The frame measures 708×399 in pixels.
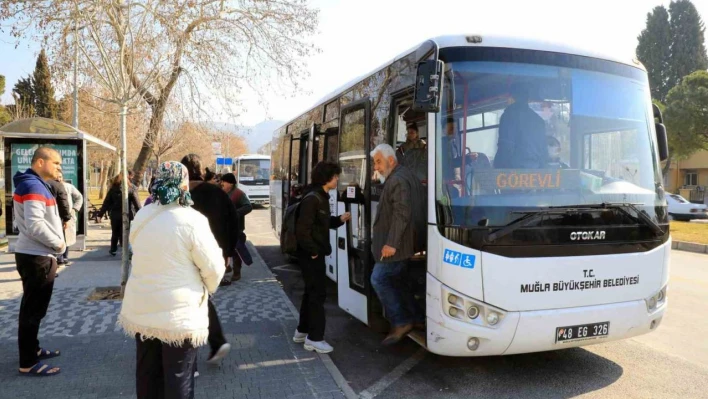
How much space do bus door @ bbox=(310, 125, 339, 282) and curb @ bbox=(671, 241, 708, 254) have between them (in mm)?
11536

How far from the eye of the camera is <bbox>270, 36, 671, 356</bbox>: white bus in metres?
4.14

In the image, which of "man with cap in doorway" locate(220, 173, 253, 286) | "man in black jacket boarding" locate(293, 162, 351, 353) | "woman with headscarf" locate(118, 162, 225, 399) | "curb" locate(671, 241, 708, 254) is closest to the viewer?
"woman with headscarf" locate(118, 162, 225, 399)

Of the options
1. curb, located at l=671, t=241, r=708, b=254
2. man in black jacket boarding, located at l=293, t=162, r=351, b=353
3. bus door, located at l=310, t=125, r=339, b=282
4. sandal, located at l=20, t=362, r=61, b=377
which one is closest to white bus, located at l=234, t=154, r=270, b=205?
curb, located at l=671, t=241, r=708, b=254

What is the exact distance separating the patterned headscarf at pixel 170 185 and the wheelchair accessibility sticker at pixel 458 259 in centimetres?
213

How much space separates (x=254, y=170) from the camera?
29.6 metres

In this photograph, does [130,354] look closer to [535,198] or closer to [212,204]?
[212,204]

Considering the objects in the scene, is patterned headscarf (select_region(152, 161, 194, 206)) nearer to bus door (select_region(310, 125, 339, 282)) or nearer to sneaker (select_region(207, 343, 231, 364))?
sneaker (select_region(207, 343, 231, 364))

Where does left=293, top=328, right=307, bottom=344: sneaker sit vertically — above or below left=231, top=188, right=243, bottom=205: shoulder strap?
below

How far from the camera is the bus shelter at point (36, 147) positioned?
11.4 metres

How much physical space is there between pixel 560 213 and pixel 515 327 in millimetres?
1004

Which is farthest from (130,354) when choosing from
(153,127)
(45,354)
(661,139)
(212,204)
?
(153,127)

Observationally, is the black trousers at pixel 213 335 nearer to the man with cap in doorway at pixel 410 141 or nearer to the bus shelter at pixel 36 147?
the man with cap in doorway at pixel 410 141

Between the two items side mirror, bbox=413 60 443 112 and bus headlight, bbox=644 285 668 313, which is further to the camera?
bus headlight, bbox=644 285 668 313

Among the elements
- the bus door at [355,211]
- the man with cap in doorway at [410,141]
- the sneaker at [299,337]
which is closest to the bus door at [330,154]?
the bus door at [355,211]
